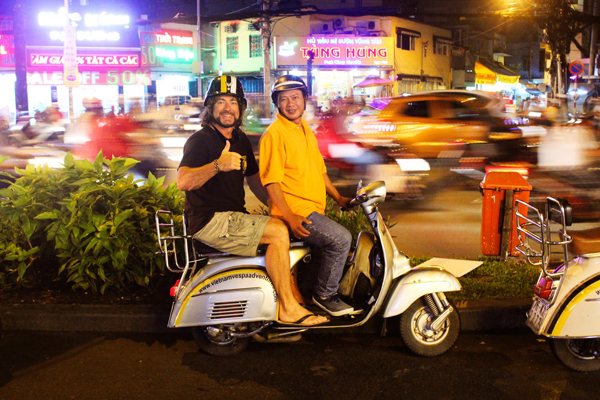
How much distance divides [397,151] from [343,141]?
3.59ft

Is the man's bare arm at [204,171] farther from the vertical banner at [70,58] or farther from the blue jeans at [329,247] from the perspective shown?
the vertical banner at [70,58]

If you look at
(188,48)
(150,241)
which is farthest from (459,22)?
(150,241)

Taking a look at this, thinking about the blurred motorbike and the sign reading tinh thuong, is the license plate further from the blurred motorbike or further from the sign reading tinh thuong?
the sign reading tinh thuong

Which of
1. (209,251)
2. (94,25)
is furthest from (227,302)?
(94,25)

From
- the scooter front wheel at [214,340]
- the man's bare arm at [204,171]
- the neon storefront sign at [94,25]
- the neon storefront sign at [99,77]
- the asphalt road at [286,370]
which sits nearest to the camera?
the asphalt road at [286,370]

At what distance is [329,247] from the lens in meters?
4.15

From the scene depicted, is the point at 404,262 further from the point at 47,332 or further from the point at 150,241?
the point at 47,332

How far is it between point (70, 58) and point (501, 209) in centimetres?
1809

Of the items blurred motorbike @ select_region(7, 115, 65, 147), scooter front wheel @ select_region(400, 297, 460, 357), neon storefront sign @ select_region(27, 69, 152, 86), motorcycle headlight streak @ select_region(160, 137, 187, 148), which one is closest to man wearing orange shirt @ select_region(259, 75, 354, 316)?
scooter front wheel @ select_region(400, 297, 460, 357)

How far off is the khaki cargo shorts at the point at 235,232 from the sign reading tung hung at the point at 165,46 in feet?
113

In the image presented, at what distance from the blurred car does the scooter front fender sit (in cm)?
809

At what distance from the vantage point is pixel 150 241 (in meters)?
5.34

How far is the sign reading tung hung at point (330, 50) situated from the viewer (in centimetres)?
3738

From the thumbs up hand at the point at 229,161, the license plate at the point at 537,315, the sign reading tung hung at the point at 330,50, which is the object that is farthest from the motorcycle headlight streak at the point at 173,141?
the sign reading tung hung at the point at 330,50
